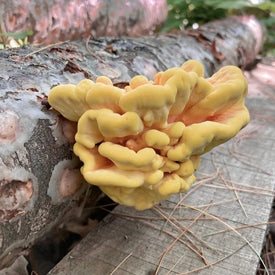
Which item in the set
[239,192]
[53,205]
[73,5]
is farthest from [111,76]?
[73,5]

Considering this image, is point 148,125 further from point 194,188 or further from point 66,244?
point 66,244

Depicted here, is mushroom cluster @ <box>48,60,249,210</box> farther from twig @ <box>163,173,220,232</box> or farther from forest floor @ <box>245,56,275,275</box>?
forest floor @ <box>245,56,275,275</box>

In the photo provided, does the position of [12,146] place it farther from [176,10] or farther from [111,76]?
[176,10]

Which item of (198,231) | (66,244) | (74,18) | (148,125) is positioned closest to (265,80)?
(74,18)

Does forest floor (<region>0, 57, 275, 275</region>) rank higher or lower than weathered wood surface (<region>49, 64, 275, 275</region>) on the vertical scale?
lower

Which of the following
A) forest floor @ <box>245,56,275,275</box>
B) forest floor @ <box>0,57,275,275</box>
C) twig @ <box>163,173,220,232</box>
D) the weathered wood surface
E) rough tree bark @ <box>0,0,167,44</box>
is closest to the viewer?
the weathered wood surface

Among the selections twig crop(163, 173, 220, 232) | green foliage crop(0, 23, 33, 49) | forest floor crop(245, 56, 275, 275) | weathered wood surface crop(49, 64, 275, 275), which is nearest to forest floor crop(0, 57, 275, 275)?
forest floor crop(245, 56, 275, 275)

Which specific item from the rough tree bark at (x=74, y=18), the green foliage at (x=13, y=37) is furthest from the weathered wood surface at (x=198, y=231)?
the rough tree bark at (x=74, y=18)

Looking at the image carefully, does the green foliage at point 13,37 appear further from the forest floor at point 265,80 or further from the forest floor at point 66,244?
the forest floor at point 265,80
